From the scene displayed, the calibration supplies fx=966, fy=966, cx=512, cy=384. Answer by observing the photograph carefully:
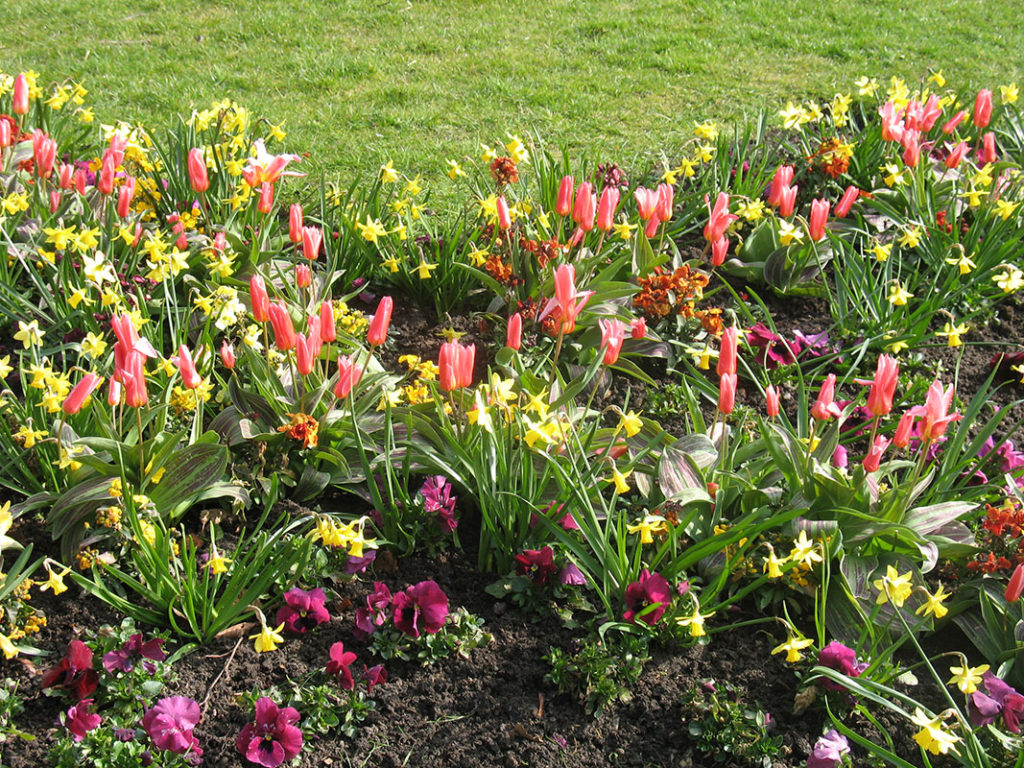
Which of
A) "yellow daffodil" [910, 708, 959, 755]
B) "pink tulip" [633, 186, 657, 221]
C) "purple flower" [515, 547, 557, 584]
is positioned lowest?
"purple flower" [515, 547, 557, 584]

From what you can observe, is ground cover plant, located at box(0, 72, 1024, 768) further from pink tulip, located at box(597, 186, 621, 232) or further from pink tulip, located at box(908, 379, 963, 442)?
pink tulip, located at box(597, 186, 621, 232)

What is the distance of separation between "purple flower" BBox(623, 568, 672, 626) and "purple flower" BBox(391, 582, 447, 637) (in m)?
0.45

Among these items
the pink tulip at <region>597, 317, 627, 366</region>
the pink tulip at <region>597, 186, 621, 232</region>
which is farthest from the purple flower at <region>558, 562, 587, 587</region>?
the pink tulip at <region>597, 186, 621, 232</region>

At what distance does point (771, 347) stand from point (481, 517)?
4.20 feet

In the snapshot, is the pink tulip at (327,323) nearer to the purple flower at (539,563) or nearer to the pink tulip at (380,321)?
the pink tulip at (380,321)

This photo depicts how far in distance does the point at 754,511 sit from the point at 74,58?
17.0ft

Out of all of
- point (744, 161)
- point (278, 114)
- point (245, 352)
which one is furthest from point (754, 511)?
point (278, 114)

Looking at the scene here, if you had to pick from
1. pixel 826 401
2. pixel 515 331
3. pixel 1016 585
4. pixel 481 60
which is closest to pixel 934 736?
pixel 1016 585

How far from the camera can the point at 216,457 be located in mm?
2527

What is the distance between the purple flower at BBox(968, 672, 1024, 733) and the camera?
2111 mm

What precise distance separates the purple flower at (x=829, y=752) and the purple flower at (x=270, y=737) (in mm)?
1108

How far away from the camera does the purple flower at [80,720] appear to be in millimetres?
2061

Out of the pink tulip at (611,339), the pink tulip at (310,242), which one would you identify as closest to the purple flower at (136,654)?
the pink tulip at (310,242)

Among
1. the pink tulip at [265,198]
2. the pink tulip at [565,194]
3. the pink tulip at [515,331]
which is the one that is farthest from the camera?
the pink tulip at [265,198]
